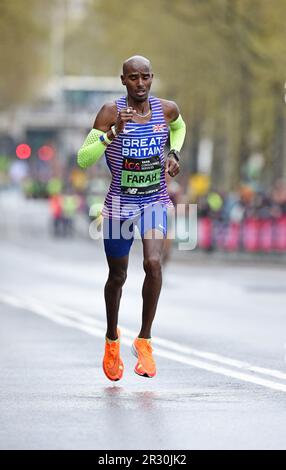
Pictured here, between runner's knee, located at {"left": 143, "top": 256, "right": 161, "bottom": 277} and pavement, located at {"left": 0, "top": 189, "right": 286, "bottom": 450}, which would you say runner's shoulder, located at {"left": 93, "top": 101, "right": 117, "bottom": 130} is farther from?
pavement, located at {"left": 0, "top": 189, "right": 286, "bottom": 450}

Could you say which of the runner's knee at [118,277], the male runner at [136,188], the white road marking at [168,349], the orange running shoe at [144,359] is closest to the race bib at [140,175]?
the male runner at [136,188]

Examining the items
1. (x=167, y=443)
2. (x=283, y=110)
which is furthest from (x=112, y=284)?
(x=283, y=110)

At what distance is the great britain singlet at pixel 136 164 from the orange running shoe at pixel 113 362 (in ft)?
2.65

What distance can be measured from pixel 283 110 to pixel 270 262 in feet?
32.2

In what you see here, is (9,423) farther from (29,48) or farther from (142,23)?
(29,48)

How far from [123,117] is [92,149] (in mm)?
342

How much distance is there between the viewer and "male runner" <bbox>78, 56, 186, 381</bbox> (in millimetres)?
9875

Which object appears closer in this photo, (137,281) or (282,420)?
(282,420)

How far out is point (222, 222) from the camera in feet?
124

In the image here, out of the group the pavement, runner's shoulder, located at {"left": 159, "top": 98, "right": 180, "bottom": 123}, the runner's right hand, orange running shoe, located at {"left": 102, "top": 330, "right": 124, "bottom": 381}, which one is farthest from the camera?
runner's shoulder, located at {"left": 159, "top": 98, "right": 180, "bottom": 123}

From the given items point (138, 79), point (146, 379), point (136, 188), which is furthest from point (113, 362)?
point (138, 79)

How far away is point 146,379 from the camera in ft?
33.8

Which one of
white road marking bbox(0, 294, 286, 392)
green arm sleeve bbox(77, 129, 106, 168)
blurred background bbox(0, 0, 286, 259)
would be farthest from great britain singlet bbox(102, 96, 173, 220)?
blurred background bbox(0, 0, 286, 259)

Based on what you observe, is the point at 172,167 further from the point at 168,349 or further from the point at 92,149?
the point at 168,349
